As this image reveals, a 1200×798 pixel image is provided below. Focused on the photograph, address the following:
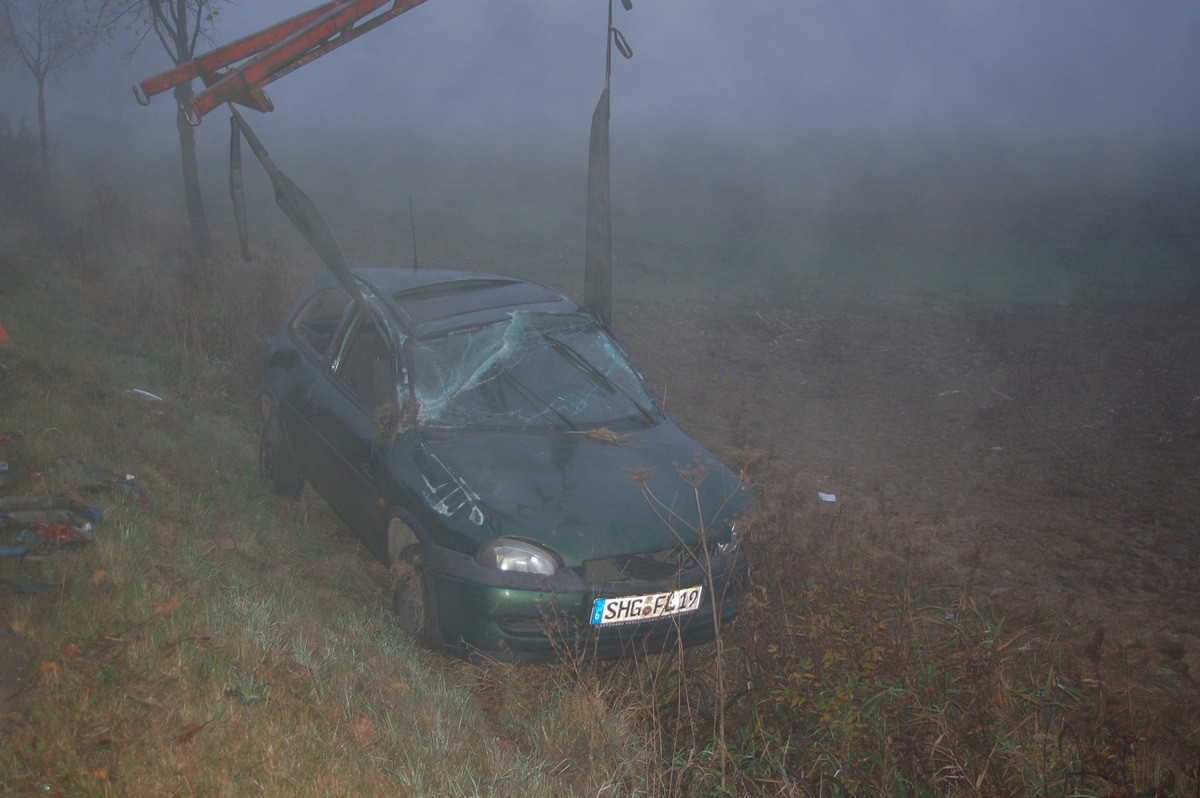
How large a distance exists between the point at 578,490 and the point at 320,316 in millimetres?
2773

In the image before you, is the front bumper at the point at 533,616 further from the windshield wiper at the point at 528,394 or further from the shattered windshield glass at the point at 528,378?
the windshield wiper at the point at 528,394

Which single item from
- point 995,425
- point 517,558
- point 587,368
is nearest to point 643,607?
point 517,558

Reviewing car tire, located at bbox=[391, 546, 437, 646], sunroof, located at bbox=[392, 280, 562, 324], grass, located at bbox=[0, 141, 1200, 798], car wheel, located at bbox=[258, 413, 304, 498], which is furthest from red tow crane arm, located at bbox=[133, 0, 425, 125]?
car tire, located at bbox=[391, 546, 437, 646]

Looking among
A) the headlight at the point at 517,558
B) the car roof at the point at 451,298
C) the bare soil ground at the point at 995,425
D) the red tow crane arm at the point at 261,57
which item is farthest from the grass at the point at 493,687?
the red tow crane arm at the point at 261,57

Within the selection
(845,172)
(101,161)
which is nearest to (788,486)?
(845,172)

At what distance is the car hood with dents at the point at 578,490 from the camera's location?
12.7 feet

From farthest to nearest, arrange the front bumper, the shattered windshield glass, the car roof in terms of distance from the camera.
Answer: the car roof
the shattered windshield glass
the front bumper

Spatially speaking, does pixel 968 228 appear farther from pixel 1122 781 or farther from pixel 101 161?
pixel 101 161

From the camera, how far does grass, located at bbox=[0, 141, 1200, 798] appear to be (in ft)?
9.20

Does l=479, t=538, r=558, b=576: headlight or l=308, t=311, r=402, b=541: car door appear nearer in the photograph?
l=479, t=538, r=558, b=576: headlight

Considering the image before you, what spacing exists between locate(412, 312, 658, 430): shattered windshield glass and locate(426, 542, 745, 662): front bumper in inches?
40.9

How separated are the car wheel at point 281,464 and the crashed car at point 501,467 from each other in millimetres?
13

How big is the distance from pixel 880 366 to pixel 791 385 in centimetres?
119

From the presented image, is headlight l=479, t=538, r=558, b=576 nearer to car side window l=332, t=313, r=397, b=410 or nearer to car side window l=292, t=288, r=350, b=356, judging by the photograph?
car side window l=332, t=313, r=397, b=410
